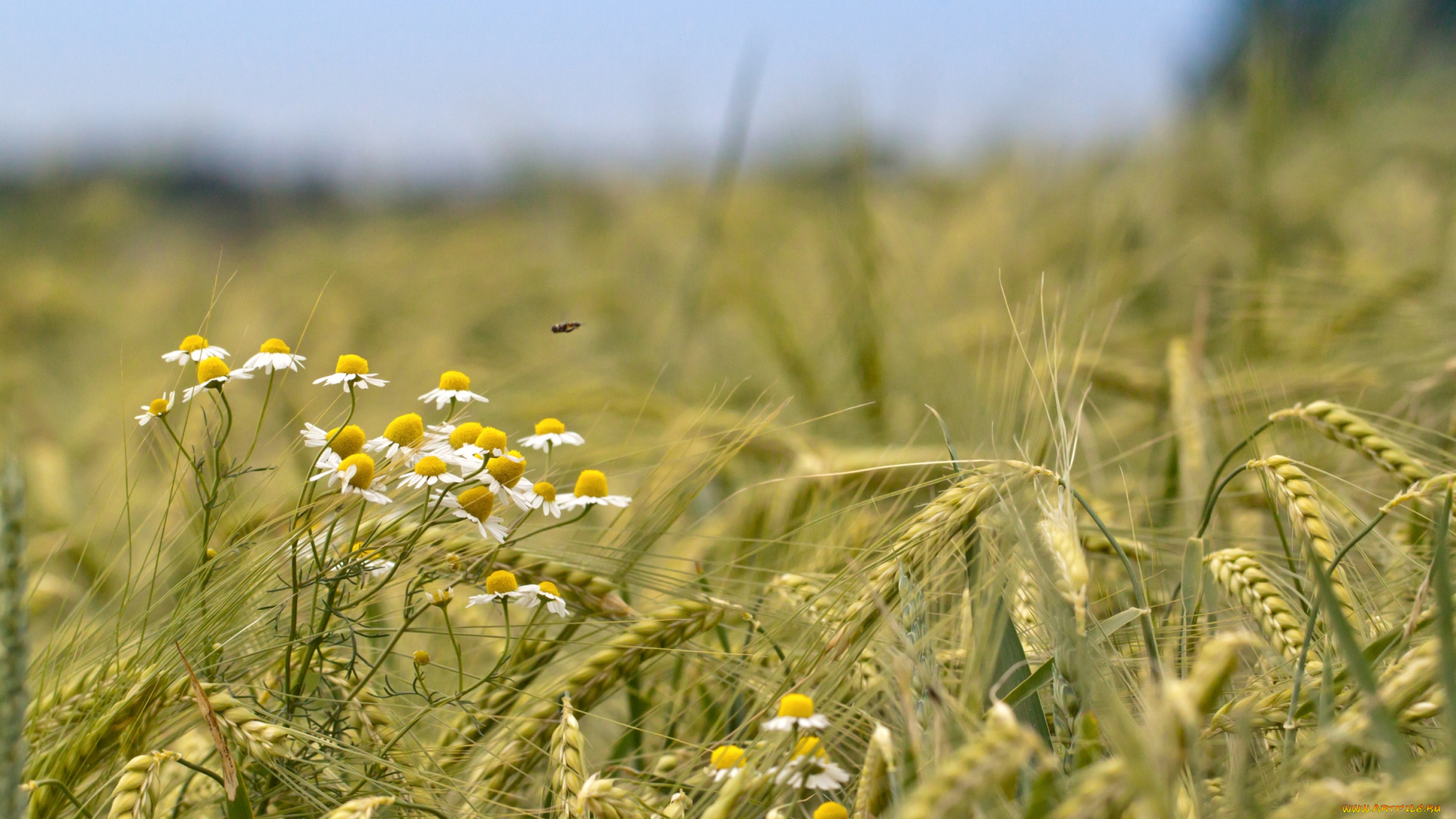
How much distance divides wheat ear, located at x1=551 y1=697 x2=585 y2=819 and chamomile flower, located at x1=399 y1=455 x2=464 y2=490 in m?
0.19

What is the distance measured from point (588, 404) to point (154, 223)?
24.8ft

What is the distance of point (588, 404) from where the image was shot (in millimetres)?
1578

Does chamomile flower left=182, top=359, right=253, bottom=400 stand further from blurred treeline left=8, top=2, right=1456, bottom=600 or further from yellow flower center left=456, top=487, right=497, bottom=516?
yellow flower center left=456, top=487, right=497, bottom=516

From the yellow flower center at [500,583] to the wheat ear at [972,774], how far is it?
36 cm

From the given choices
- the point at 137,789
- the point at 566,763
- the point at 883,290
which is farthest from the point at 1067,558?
the point at 883,290

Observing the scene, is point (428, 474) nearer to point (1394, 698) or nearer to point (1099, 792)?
point (1099, 792)

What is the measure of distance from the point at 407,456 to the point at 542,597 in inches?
5.7

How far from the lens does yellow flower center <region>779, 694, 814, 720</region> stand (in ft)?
1.83

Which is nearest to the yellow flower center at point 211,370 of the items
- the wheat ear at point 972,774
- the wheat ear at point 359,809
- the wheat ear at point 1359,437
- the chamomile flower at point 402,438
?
the chamomile flower at point 402,438

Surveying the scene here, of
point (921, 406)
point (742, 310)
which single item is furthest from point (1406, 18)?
point (921, 406)

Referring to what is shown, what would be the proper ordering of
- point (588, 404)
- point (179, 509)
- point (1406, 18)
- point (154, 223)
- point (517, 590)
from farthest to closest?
point (154, 223) → point (1406, 18) → point (588, 404) → point (179, 509) → point (517, 590)

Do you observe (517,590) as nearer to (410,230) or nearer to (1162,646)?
(1162,646)

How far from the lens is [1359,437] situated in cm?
78

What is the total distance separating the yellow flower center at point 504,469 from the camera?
2.07ft
